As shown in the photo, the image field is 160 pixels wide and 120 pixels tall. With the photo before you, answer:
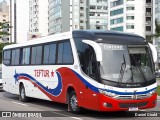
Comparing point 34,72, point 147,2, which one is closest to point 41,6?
point 147,2

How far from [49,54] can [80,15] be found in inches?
4514

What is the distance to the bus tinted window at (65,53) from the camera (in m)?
15.9

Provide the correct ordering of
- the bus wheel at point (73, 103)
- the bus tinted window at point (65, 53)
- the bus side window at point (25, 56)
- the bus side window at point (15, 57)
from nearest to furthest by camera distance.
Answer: the bus wheel at point (73, 103)
the bus tinted window at point (65, 53)
the bus side window at point (25, 56)
the bus side window at point (15, 57)

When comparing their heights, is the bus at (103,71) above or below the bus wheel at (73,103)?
above

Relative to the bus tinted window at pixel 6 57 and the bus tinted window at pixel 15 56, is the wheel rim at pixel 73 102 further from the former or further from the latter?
the bus tinted window at pixel 6 57

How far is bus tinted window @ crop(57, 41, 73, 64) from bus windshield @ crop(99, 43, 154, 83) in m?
2.01

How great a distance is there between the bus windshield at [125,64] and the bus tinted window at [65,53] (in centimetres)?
201

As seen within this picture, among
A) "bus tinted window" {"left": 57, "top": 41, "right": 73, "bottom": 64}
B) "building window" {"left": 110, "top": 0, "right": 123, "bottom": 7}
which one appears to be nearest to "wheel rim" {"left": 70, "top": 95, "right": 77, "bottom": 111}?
"bus tinted window" {"left": 57, "top": 41, "right": 73, "bottom": 64}

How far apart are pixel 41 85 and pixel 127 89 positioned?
20.2 ft

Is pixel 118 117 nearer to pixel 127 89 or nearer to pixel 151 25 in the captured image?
pixel 127 89

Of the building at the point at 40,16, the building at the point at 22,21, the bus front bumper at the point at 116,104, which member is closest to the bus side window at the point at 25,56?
the bus front bumper at the point at 116,104

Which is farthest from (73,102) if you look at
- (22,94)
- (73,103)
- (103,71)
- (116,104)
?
(22,94)

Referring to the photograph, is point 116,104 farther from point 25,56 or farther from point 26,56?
point 25,56

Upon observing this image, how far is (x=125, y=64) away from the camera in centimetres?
1392
